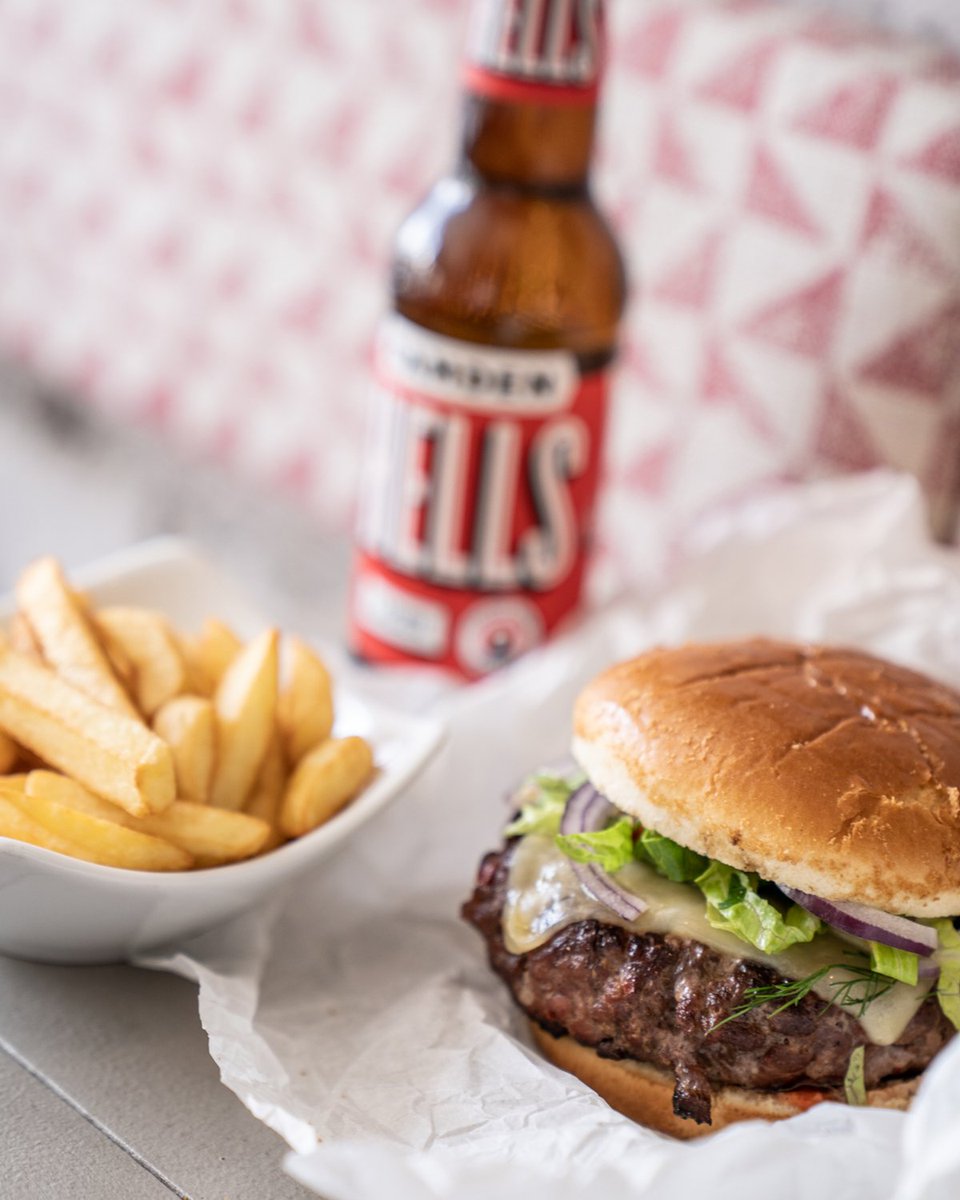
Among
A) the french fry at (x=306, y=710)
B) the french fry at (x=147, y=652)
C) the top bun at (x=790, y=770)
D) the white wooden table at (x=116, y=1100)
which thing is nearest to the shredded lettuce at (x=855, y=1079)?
the top bun at (x=790, y=770)

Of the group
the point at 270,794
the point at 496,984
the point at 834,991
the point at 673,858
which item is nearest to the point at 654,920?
the point at 673,858

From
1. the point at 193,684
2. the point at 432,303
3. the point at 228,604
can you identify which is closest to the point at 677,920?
the point at 193,684

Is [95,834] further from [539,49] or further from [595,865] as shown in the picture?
[539,49]

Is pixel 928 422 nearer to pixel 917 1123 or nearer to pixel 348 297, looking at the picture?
pixel 348 297

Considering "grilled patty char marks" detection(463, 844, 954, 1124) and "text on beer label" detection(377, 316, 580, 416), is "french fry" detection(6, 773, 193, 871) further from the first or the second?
"text on beer label" detection(377, 316, 580, 416)

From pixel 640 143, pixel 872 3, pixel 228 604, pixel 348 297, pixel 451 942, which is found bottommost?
pixel 451 942
